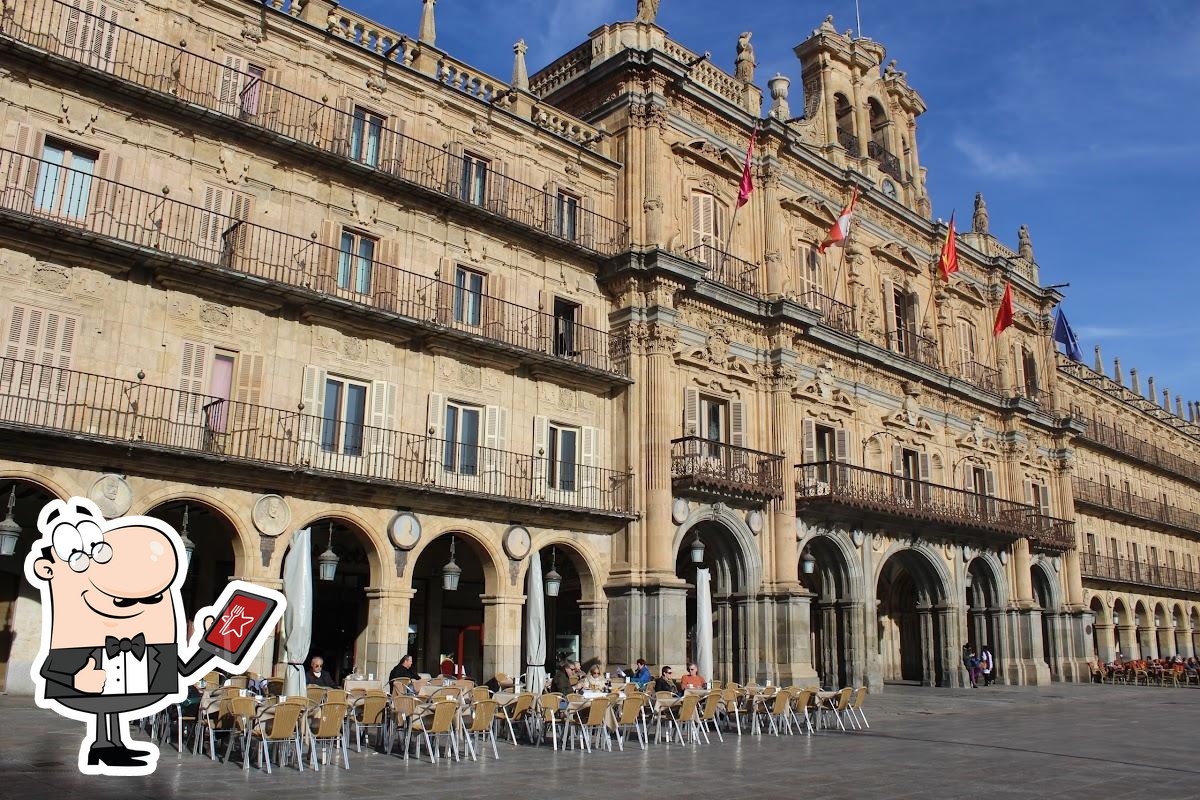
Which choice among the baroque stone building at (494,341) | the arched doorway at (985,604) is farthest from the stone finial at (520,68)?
the arched doorway at (985,604)

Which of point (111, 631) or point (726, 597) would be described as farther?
point (726, 597)

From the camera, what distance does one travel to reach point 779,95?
3167 centimetres

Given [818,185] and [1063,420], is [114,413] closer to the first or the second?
[818,185]

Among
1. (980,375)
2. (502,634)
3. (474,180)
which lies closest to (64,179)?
(474,180)

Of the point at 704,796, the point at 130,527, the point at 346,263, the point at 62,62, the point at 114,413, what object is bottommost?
the point at 704,796

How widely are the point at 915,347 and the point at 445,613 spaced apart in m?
19.5

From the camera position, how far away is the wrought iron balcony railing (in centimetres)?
3612

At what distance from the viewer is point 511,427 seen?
2294 centimetres

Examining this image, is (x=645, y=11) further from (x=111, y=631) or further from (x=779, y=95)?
(x=111, y=631)

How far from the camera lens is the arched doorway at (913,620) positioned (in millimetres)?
33688

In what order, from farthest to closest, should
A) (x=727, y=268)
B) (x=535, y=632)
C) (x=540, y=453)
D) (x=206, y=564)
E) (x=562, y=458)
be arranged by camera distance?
(x=727, y=268) < (x=562, y=458) < (x=540, y=453) < (x=206, y=564) < (x=535, y=632)

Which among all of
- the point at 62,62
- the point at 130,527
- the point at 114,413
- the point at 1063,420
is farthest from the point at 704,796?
the point at 1063,420

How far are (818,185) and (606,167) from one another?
8591 mm

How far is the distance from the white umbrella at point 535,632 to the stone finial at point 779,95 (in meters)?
17.3
